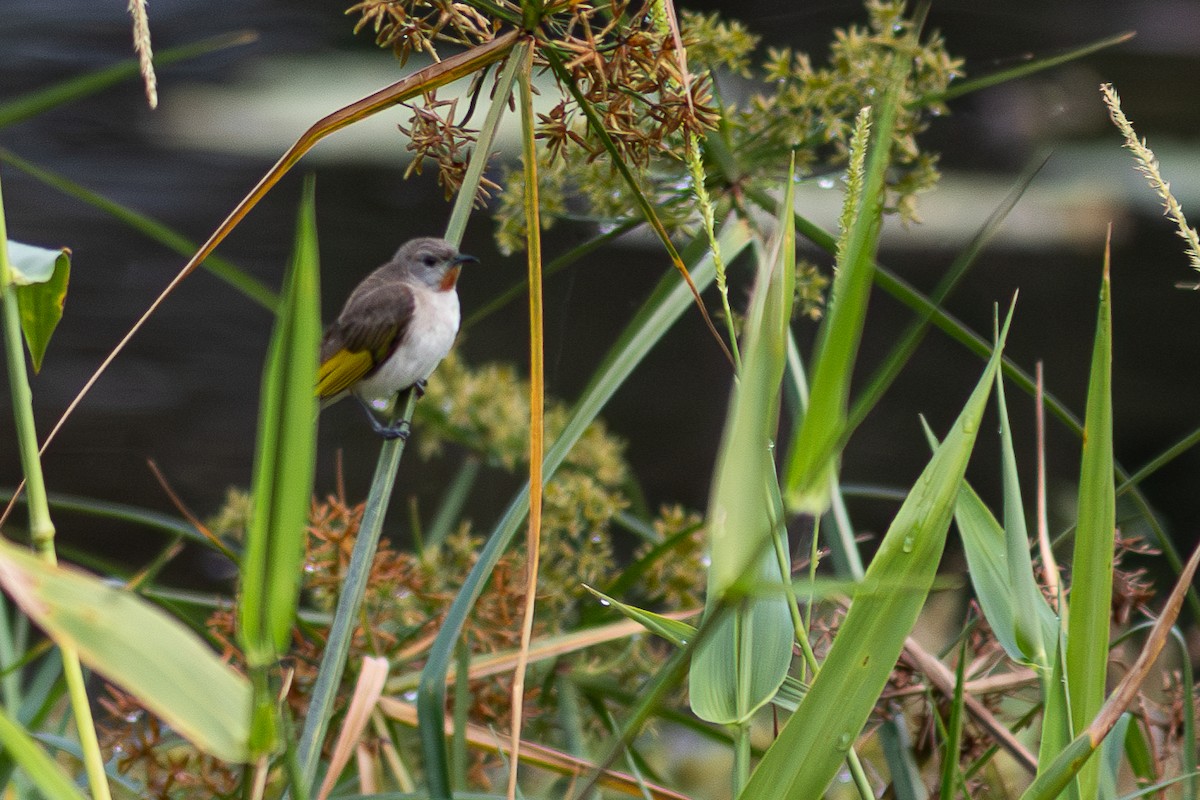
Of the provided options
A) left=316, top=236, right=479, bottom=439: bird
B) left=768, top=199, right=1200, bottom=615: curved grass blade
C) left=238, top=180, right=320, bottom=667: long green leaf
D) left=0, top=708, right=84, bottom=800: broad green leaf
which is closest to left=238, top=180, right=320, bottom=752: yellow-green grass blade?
left=238, top=180, right=320, bottom=667: long green leaf

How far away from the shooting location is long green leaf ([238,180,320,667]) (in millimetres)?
554

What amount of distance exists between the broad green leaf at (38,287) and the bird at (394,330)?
94cm

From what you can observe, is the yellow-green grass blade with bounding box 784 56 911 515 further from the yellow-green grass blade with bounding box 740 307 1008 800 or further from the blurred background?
the blurred background

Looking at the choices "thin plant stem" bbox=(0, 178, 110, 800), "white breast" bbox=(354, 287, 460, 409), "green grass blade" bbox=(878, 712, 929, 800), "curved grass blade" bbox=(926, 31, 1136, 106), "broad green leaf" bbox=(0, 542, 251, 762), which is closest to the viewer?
"broad green leaf" bbox=(0, 542, 251, 762)

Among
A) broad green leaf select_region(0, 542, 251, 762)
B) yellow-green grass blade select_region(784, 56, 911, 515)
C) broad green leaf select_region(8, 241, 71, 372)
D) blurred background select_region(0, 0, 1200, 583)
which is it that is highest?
yellow-green grass blade select_region(784, 56, 911, 515)

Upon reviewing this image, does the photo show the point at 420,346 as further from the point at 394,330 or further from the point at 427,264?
the point at 427,264

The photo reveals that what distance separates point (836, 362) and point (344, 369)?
152cm

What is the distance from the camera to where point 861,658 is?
29.9 inches

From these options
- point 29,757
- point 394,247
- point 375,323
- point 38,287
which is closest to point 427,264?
point 375,323

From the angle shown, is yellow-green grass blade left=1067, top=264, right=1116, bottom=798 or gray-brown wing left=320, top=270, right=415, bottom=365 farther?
gray-brown wing left=320, top=270, right=415, bottom=365

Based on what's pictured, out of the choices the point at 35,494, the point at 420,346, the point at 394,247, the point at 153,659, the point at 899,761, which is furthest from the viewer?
the point at 394,247

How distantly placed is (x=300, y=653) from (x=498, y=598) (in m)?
0.29

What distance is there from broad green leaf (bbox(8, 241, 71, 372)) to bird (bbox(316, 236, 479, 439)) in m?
Result: 0.94

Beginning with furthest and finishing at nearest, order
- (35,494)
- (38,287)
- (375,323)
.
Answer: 1. (375,323)
2. (38,287)
3. (35,494)
